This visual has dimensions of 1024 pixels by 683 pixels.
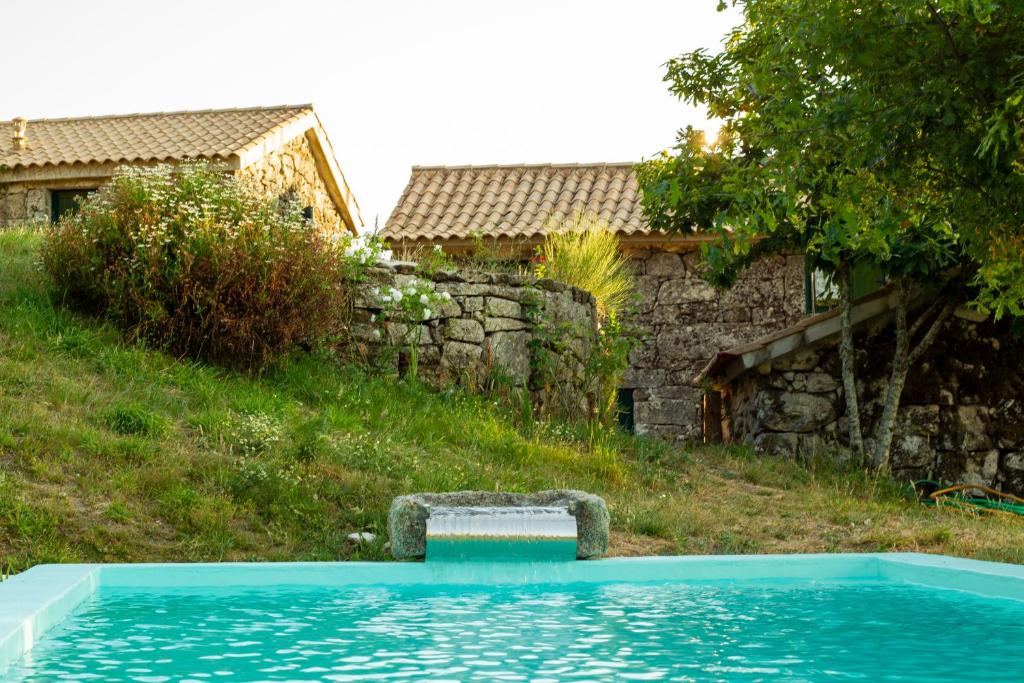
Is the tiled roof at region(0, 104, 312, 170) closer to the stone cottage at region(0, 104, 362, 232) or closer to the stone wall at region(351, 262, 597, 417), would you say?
the stone cottage at region(0, 104, 362, 232)

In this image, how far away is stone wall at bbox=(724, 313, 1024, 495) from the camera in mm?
14000

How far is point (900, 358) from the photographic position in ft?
44.4

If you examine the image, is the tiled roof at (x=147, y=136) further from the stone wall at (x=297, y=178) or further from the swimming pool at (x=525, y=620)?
the swimming pool at (x=525, y=620)

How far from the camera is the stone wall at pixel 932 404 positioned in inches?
551

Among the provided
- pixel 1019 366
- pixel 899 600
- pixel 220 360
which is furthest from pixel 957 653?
pixel 1019 366

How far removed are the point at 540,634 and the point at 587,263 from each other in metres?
8.88

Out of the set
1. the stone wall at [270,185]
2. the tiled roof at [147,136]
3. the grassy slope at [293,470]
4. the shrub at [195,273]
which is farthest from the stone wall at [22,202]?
the shrub at [195,273]

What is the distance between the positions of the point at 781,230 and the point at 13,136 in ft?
46.2

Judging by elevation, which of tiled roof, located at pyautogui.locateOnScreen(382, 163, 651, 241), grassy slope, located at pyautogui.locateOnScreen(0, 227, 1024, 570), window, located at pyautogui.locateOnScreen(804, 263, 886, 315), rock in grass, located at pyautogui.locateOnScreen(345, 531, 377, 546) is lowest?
rock in grass, located at pyautogui.locateOnScreen(345, 531, 377, 546)

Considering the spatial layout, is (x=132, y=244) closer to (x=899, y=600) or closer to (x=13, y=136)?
(x=899, y=600)

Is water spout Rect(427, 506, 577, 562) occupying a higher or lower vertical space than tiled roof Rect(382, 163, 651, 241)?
lower

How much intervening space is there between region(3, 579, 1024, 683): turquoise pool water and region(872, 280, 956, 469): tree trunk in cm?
607

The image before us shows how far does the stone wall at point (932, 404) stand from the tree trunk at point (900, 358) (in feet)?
1.86

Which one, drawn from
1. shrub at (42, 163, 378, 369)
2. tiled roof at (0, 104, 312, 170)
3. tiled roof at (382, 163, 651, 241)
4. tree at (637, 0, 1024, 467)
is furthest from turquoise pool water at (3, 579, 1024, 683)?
tiled roof at (0, 104, 312, 170)
